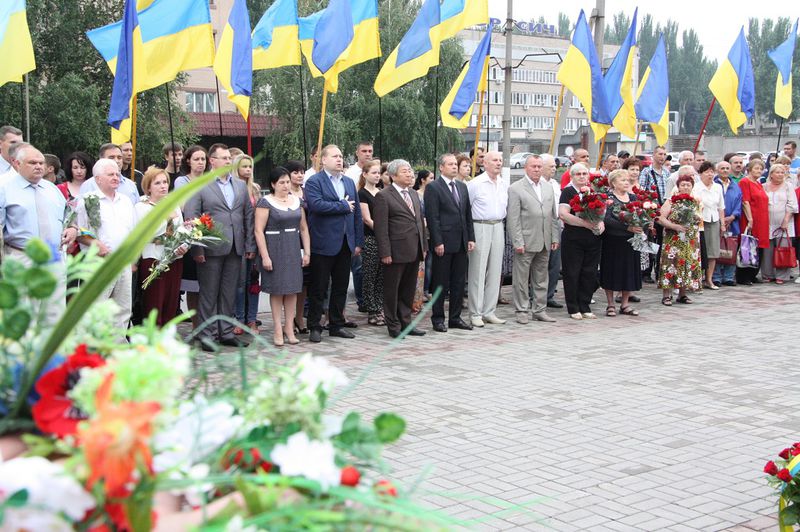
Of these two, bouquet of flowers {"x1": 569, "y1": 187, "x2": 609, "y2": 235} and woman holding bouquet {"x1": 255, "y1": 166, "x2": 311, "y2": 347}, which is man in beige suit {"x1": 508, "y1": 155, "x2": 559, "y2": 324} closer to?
bouquet of flowers {"x1": 569, "y1": 187, "x2": 609, "y2": 235}

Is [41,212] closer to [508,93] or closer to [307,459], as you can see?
[307,459]

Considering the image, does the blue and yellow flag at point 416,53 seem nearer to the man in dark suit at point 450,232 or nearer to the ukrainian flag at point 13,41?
the man in dark suit at point 450,232

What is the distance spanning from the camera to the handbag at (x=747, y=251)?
49.9 ft

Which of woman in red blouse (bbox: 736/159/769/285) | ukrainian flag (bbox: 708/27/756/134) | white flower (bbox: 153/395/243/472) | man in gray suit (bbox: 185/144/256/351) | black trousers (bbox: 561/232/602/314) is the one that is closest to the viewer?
white flower (bbox: 153/395/243/472)

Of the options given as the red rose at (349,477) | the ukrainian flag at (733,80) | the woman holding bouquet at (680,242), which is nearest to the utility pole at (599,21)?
the ukrainian flag at (733,80)

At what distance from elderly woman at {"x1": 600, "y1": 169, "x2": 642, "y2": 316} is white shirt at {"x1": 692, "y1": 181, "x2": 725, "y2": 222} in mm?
2653

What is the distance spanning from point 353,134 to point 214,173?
42.9 metres

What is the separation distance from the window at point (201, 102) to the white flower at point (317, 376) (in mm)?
51787

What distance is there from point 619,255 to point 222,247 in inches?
205

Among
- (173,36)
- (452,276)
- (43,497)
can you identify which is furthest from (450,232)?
(43,497)

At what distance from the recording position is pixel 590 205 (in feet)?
38.2

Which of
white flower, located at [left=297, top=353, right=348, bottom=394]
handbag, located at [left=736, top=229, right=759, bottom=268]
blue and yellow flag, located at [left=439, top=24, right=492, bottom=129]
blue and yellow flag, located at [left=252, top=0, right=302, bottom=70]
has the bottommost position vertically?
handbag, located at [left=736, top=229, right=759, bottom=268]

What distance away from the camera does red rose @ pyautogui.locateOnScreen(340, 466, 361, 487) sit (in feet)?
5.49

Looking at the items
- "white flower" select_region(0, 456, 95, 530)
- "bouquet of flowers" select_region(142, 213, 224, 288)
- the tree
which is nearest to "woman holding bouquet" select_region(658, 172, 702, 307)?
"bouquet of flowers" select_region(142, 213, 224, 288)
